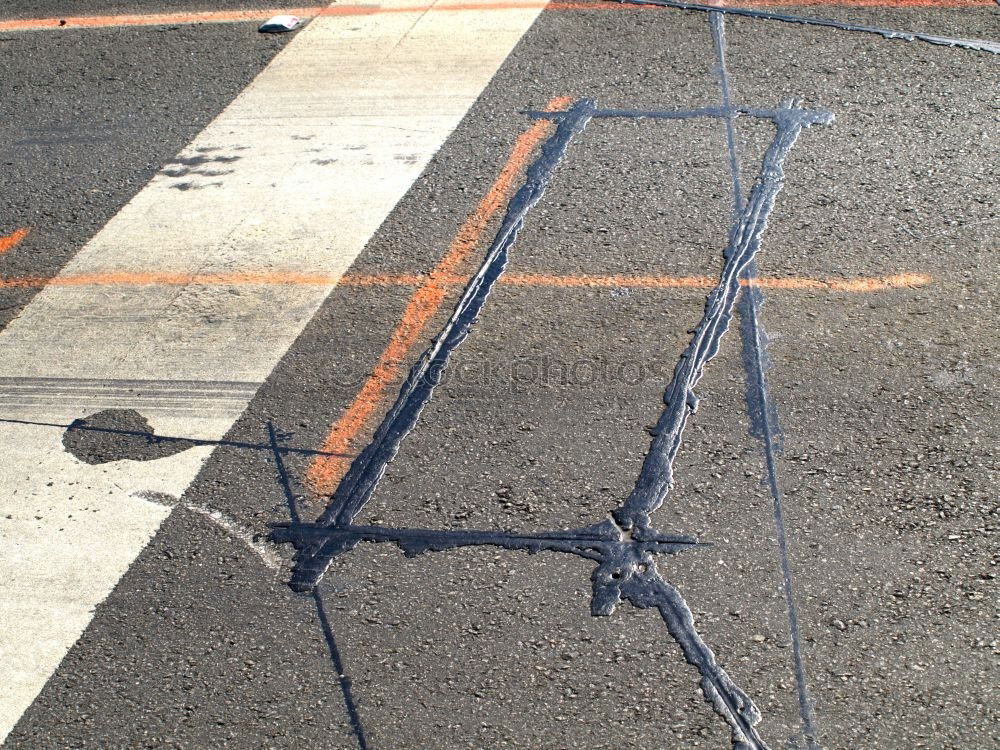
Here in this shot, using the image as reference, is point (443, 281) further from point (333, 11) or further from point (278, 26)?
point (333, 11)

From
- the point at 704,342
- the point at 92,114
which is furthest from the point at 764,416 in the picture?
the point at 92,114

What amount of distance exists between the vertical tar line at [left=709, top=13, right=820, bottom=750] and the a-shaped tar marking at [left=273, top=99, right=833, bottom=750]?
87 mm

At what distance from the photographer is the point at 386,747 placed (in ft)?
10.3

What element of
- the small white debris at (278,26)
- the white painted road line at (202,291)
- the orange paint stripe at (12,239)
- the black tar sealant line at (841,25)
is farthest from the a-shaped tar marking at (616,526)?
the small white debris at (278,26)

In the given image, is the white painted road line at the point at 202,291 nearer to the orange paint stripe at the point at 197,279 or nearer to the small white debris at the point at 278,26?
the orange paint stripe at the point at 197,279

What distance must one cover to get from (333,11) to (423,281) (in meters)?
4.07

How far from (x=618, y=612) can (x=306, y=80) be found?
198 inches

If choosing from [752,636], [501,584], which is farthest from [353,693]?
[752,636]

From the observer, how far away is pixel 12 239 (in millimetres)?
5863

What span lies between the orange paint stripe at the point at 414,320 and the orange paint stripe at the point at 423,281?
12 centimetres

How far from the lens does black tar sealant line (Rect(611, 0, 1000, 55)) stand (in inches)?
266

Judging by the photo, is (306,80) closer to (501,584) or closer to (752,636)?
(501,584)

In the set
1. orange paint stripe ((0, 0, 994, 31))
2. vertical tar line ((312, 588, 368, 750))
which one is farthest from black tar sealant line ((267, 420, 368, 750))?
orange paint stripe ((0, 0, 994, 31))

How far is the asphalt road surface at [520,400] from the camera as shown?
10.8 feet
